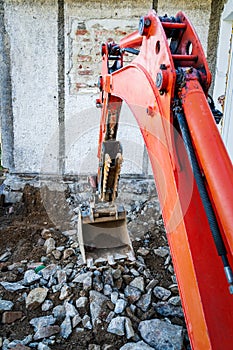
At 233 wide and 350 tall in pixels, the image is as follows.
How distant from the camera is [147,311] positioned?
208 centimetres

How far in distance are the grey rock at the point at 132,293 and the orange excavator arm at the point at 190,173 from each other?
1269 millimetres

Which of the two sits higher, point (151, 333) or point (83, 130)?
point (83, 130)

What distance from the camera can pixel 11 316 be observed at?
6.72ft

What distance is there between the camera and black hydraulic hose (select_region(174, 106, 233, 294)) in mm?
831

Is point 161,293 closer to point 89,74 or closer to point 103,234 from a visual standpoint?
point 103,234

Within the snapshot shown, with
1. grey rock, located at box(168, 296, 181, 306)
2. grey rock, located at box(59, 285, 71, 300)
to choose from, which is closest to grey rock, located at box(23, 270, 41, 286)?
grey rock, located at box(59, 285, 71, 300)

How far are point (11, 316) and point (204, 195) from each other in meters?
1.61

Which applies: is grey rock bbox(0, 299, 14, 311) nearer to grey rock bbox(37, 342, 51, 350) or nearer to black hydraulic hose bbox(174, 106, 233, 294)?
grey rock bbox(37, 342, 51, 350)

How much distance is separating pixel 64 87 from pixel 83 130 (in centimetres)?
53

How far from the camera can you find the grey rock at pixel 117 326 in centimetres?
191

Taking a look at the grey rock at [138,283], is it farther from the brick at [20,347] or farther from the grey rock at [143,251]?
the brick at [20,347]

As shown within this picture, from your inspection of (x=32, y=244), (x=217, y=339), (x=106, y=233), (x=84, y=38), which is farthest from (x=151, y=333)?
(x=84, y=38)

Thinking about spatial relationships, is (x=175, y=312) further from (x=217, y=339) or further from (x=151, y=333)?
(x=217, y=339)

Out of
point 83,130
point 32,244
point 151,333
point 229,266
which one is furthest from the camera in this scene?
point 83,130
